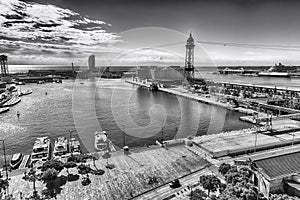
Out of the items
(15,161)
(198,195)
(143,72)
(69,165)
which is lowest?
(15,161)

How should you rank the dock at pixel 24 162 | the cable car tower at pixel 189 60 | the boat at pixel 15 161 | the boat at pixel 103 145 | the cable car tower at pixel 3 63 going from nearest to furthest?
the boat at pixel 15 161 → the dock at pixel 24 162 → the boat at pixel 103 145 → the cable car tower at pixel 189 60 → the cable car tower at pixel 3 63

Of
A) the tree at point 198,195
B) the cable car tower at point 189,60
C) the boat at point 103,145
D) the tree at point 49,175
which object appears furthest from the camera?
the cable car tower at point 189,60

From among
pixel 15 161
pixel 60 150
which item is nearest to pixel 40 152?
pixel 60 150

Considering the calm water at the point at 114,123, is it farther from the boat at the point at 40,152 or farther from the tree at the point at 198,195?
the tree at the point at 198,195

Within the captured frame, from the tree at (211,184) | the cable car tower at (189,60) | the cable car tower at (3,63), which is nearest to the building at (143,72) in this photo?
the cable car tower at (189,60)

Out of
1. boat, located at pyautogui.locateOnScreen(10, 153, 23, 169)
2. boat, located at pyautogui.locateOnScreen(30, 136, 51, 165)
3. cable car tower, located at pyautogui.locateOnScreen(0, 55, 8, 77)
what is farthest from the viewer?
cable car tower, located at pyautogui.locateOnScreen(0, 55, 8, 77)

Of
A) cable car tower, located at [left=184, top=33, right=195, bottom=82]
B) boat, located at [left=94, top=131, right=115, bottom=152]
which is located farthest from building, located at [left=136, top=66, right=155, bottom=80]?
boat, located at [left=94, top=131, right=115, bottom=152]

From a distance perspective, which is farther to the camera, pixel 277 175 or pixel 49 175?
pixel 49 175

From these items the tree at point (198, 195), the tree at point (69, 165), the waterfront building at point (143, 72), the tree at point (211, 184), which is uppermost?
the waterfront building at point (143, 72)

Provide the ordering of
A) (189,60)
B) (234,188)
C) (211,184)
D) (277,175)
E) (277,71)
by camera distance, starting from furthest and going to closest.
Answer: (277,71), (189,60), (277,175), (211,184), (234,188)

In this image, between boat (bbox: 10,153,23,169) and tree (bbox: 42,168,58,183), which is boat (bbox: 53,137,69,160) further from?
tree (bbox: 42,168,58,183)

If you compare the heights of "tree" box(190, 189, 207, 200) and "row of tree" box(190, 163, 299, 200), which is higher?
"row of tree" box(190, 163, 299, 200)

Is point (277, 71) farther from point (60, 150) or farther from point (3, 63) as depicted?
point (3, 63)
